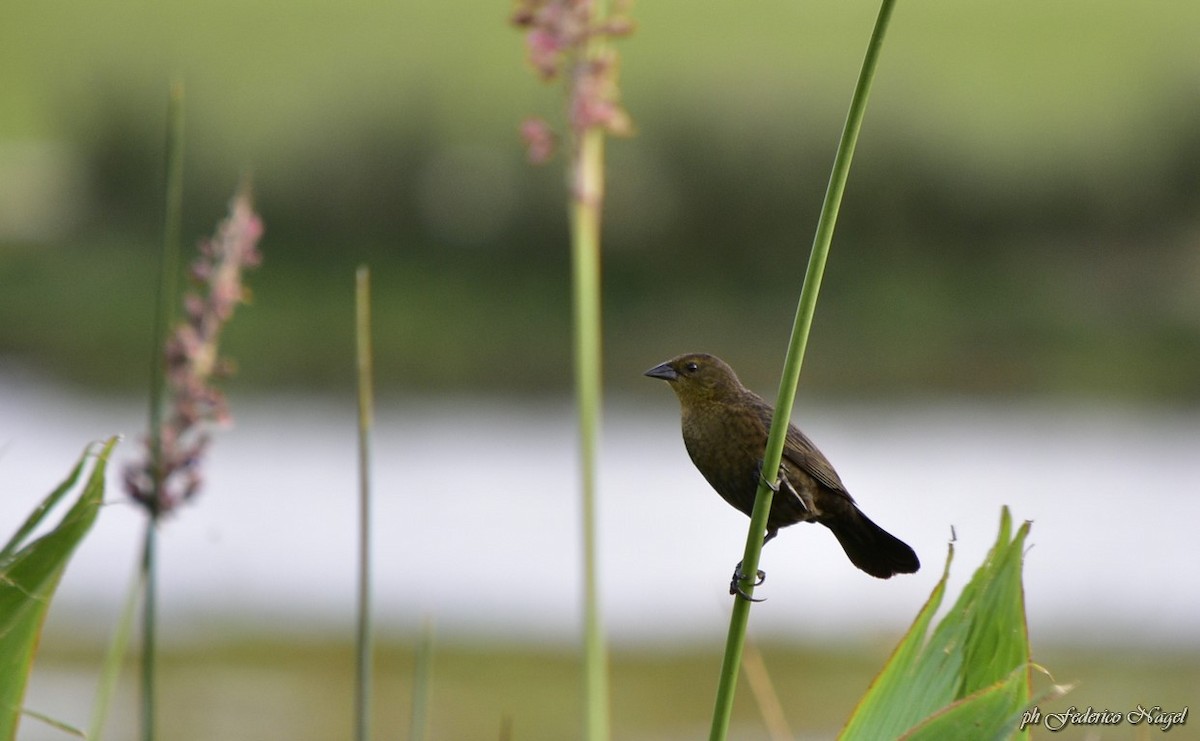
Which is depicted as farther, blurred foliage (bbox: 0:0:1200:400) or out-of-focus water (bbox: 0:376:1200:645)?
blurred foliage (bbox: 0:0:1200:400)

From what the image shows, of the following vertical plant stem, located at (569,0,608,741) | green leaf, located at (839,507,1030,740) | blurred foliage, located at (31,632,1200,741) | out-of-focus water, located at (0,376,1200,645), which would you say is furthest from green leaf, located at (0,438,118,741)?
blurred foliage, located at (31,632,1200,741)

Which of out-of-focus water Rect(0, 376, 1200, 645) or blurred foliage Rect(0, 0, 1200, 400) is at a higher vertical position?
blurred foliage Rect(0, 0, 1200, 400)

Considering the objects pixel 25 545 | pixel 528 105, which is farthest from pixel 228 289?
pixel 528 105

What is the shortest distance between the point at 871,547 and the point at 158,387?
1005 millimetres

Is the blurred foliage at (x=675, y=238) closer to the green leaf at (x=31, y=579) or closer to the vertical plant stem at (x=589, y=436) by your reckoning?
the vertical plant stem at (x=589, y=436)

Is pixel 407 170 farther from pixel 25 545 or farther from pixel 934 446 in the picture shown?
pixel 25 545

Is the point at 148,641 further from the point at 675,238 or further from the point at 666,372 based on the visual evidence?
the point at 675,238

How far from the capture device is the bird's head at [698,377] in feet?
7.45

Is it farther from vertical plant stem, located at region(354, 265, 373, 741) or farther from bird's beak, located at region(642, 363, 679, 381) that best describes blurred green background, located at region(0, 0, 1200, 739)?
vertical plant stem, located at region(354, 265, 373, 741)

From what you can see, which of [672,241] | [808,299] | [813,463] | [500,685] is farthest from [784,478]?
[672,241]

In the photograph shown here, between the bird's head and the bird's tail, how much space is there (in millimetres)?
284

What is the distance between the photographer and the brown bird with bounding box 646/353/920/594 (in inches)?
81.1

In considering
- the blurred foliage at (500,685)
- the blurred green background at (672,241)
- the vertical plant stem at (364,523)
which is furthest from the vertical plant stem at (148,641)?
the blurred green background at (672,241)

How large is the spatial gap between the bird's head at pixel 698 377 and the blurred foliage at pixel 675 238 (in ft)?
45.1
